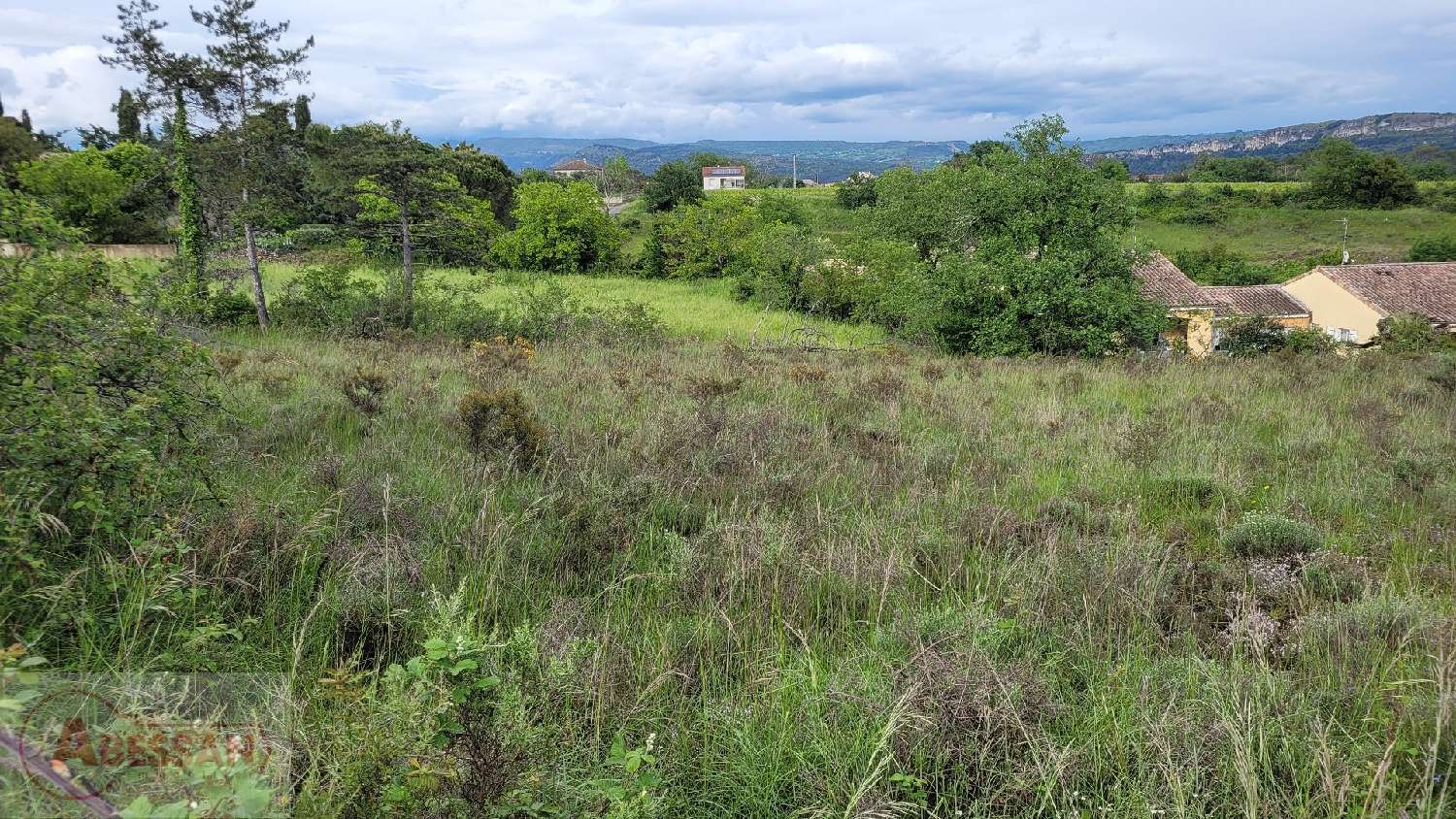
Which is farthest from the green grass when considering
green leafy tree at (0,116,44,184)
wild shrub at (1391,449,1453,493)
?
green leafy tree at (0,116,44,184)

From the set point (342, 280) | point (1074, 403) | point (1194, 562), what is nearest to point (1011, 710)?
point (1194, 562)

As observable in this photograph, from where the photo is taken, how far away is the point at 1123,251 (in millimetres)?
16578

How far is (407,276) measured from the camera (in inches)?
674

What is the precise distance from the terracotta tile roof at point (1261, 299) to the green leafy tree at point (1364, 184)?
39.1 m

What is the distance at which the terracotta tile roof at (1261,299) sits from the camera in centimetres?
4106

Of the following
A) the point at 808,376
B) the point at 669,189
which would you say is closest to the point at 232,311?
the point at 808,376

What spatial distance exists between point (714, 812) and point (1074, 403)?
7.81 meters

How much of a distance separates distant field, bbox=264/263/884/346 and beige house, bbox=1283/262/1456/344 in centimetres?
3308

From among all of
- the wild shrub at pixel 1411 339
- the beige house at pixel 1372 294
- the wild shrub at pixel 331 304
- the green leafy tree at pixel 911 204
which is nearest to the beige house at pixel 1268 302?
the beige house at pixel 1372 294

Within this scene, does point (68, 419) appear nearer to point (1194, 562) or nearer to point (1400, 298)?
point (1194, 562)

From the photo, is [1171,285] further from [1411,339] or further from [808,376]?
[808,376]

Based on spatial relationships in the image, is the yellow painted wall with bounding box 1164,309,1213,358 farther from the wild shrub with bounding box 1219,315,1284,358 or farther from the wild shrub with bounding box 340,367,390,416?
the wild shrub with bounding box 340,367,390,416

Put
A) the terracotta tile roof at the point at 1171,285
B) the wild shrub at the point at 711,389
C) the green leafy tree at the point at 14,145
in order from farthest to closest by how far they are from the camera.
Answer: the terracotta tile roof at the point at 1171,285 → the green leafy tree at the point at 14,145 → the wild shrub at the point at 711,389

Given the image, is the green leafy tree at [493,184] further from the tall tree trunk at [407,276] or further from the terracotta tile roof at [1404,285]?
the terracotta tile roof at [1404,285]
